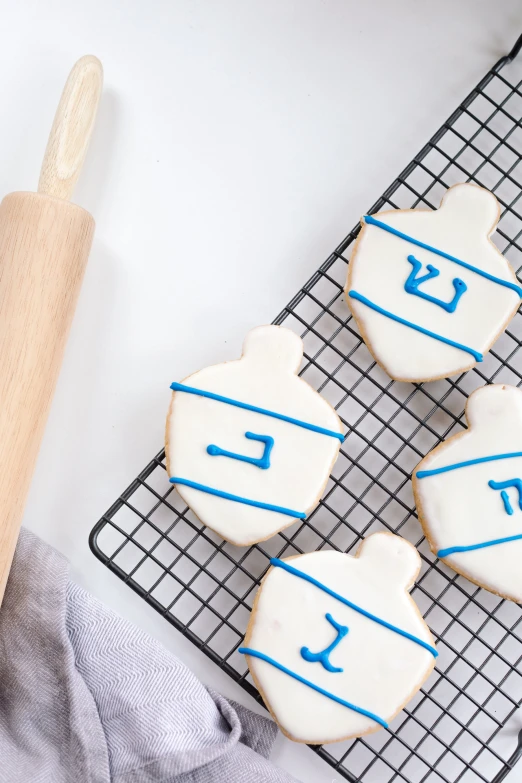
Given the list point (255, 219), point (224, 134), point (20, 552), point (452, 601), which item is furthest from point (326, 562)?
point (224, 134)

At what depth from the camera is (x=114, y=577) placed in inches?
40.0

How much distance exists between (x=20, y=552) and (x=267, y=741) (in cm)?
41

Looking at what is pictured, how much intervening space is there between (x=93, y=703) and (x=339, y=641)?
0.32 metres

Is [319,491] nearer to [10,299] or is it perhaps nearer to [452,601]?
[452,601]

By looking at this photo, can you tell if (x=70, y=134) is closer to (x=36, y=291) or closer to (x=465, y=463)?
(x=36, y=291)

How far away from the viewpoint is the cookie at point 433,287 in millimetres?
965

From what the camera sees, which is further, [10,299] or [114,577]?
[114,577]

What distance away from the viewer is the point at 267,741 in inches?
37.3

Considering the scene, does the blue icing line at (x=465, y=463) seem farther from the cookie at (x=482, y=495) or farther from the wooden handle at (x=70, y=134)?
the wooden handle at (x=70, y=134)

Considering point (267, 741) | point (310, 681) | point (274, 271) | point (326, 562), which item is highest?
point (274, 271)

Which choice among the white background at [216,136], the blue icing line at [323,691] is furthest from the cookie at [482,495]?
the white background at [216,136]

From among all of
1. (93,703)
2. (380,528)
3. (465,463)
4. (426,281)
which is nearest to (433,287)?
(426,281)

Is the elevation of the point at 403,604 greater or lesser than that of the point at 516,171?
lesser

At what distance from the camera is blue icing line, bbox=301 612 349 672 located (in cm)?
88
